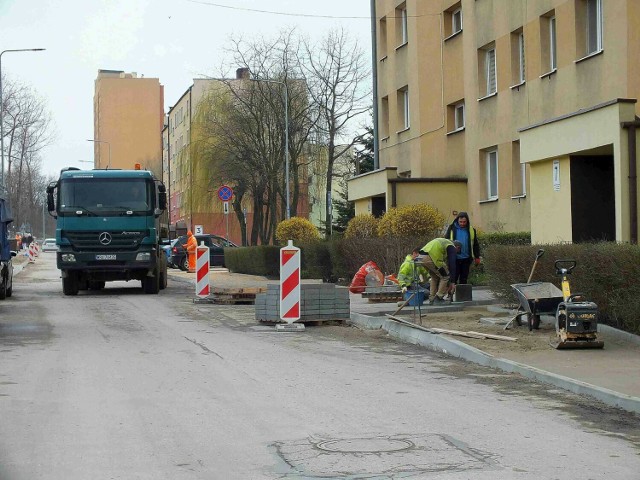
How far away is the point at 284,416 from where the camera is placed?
8.48m

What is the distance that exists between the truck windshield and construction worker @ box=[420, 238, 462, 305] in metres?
9.78

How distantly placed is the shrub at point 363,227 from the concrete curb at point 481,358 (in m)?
9.97

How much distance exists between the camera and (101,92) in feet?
459

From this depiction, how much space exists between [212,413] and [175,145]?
97447mm

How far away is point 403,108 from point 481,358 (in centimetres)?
2607

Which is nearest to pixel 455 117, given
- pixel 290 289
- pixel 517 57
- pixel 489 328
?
pixel 517 57

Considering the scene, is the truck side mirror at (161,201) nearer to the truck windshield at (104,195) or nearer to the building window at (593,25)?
the truck windshield at (104,195)

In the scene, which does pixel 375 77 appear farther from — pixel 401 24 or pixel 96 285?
pixel 96 285

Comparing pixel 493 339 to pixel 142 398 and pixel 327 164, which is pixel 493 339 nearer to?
pixel 142 398

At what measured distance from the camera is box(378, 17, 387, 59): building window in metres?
38.9

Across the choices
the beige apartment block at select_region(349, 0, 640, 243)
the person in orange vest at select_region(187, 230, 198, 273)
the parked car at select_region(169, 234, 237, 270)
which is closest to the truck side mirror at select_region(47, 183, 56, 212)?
the beige apartment block at select_region(349, 0, 640, 243)

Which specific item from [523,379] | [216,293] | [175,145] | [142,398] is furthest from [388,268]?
[175,145]

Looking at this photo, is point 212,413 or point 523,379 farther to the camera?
point 523,379

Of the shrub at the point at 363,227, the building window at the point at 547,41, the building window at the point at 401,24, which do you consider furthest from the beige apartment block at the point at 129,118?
the building window at the point at 547,41
